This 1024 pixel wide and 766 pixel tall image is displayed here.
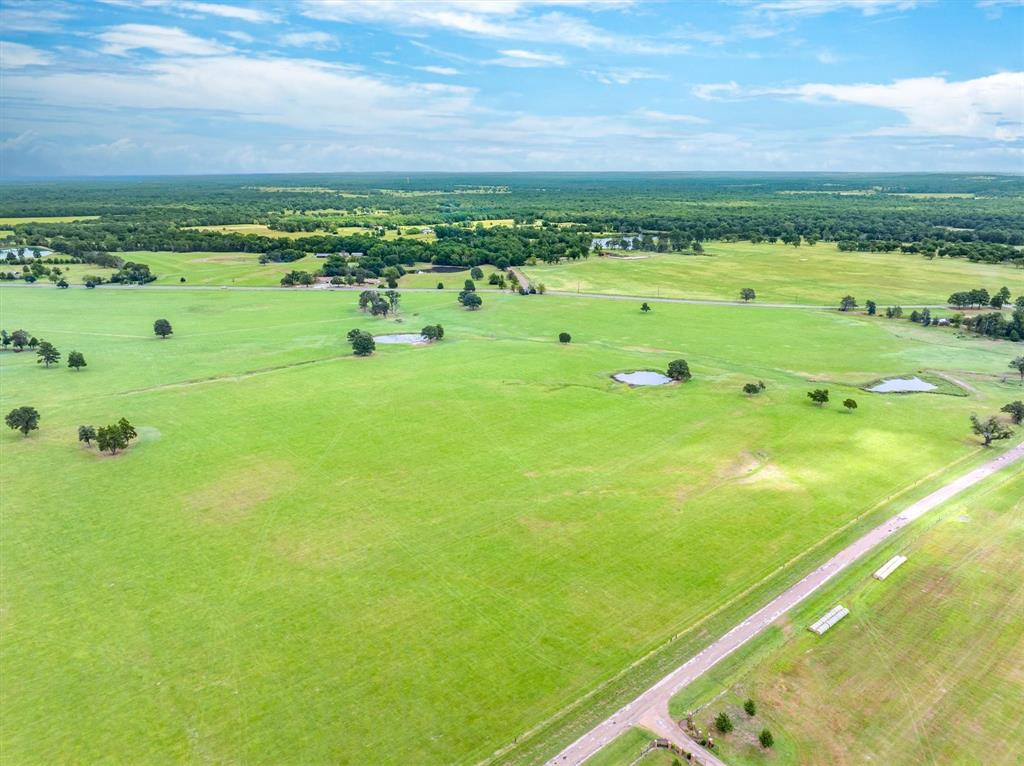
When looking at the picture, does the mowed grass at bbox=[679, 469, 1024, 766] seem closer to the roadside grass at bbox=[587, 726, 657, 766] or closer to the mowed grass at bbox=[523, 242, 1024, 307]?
the roadside grass at bbox=[587, 726, 657, 766]

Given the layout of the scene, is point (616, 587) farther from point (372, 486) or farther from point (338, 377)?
point (338, 377)

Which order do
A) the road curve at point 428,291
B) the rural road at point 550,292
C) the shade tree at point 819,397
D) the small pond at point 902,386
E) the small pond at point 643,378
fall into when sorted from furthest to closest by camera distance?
the road curve at point 428,291, the rural road at point 550,292, the small pond at point 643,378, the small pond at point 902,386, the shade tree at point 819,397

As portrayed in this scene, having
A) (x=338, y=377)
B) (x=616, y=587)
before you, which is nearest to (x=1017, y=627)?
(x=616, y=587)

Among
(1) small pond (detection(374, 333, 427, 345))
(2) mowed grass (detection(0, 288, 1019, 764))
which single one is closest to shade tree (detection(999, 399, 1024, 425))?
(2) mowed grass (detection(0, 288, 1019, 764))

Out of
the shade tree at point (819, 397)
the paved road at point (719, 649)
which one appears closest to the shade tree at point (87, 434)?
the paved road at point (719, 649)

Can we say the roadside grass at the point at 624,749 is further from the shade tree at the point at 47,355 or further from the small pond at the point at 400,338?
the shade tree at the point at 47,355

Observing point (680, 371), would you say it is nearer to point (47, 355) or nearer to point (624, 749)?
point (624, 749)

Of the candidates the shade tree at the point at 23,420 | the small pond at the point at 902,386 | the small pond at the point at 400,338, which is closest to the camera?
the shade tree at the point at 23,420
